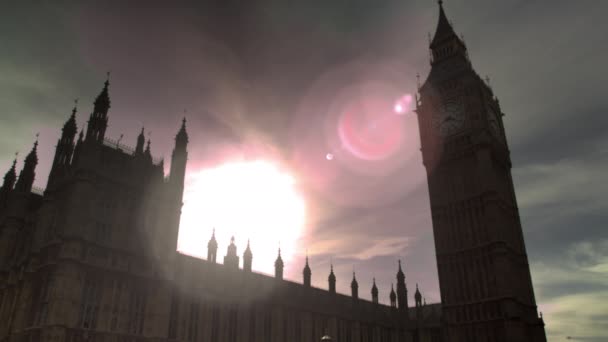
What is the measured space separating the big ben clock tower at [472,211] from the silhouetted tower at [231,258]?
27.6 m

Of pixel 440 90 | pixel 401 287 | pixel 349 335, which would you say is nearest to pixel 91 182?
pixel 349 335

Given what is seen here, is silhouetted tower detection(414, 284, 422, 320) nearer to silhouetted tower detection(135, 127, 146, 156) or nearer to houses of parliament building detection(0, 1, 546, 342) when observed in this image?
houses of parliament building detection(0, 1, 546, 342)

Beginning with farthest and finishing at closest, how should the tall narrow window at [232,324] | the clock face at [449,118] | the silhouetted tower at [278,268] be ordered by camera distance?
the clock face at [449,118] → the silhouetted tower at [278,268] → the tall narrow window at [232,324]

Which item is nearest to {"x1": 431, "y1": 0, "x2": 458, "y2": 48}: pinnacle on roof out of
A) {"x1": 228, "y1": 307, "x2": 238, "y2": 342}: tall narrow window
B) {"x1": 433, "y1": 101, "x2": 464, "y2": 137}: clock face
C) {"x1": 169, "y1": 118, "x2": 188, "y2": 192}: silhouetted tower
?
{"x1": 433, "y1": 101, "x2": 464, "y2": 137}: clock face

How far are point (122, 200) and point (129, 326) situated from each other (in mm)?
11569

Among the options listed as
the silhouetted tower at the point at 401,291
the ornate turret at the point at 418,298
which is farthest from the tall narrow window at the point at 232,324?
the ornate turret at the point at 418,298

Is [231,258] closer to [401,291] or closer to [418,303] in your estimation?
[401,291]

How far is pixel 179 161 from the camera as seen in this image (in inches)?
2078

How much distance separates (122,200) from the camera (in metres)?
46.6

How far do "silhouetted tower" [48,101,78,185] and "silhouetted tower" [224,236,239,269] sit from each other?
19840 mm

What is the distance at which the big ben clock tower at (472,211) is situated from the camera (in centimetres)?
6000

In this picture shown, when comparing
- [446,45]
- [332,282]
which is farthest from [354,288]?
[446,45]

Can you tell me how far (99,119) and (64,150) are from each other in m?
6.11

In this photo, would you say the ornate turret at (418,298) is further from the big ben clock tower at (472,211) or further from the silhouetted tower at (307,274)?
the silhouetted tower at (307,274)
